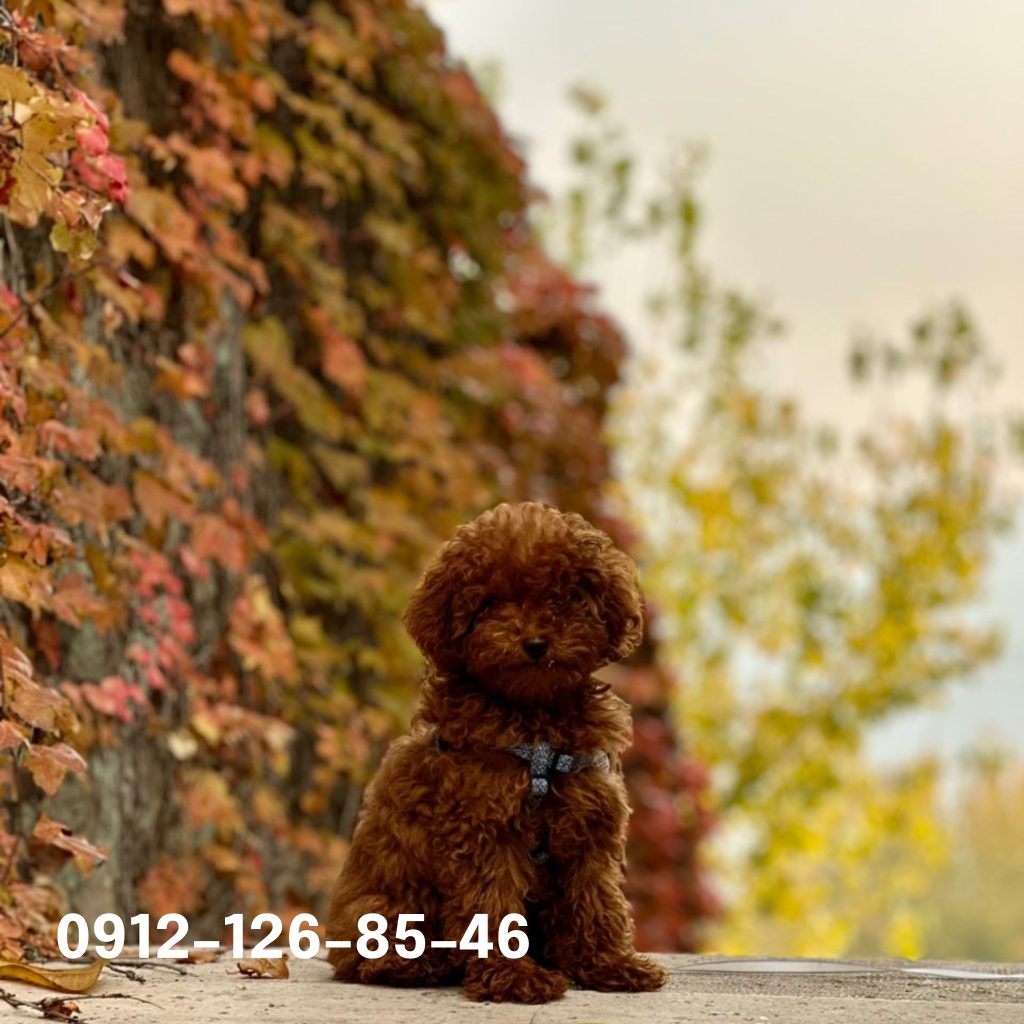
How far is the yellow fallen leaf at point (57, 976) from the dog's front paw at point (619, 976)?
102 centimetres

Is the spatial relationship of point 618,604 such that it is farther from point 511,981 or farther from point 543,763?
point 511,981

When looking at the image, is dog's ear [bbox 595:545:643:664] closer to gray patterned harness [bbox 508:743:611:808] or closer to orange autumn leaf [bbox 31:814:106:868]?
gray patterned harness [bbox 508:743:611:808]

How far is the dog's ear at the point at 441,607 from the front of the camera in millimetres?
3730

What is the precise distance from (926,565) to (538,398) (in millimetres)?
7888

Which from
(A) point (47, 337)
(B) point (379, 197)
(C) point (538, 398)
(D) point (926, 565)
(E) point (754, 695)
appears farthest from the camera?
(E) point (754, 695)

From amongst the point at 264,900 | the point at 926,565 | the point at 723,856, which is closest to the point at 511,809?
the point at 264,900

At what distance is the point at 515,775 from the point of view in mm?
3773

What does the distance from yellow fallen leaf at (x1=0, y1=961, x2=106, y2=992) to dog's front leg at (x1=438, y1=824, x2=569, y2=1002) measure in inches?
31.3

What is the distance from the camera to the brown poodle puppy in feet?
12.0

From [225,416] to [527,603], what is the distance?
10.9 ft

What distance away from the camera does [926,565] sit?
16.9 m

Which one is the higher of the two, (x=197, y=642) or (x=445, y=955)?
(x=197, y=642)

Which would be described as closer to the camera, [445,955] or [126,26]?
[445,955]

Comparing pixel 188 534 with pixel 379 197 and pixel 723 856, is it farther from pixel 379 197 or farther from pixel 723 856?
pixel 723 856
